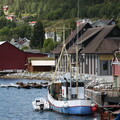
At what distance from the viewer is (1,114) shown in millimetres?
50969

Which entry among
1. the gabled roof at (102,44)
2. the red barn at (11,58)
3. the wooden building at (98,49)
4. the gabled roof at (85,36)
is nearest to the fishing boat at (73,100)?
the wooden building at (98,49)

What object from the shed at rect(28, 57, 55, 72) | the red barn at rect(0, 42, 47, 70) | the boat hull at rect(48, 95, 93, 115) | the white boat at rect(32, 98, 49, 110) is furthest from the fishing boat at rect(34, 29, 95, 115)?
the red barn at rect(0, 42, 47, 70)

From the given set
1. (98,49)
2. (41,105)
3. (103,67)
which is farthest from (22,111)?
(98,49)

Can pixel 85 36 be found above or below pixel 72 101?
above

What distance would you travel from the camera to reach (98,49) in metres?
83.9

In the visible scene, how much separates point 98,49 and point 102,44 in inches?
41.7

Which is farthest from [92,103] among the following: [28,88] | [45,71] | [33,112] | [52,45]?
[52,45]

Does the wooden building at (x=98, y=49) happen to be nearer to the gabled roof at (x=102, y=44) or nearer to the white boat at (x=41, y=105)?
the gabled roof at (x=102, y=44)

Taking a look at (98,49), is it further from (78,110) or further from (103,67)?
(78,110)

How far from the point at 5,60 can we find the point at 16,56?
2.29 metres

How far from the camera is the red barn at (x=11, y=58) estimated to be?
12156 centimetres

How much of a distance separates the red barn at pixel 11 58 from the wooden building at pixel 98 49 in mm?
30605

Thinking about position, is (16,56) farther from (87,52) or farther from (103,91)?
(103,91)

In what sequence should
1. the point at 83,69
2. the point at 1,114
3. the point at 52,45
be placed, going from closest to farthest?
1. the point at 1,114
2. the point at 83,69
3. the point at 52,45
